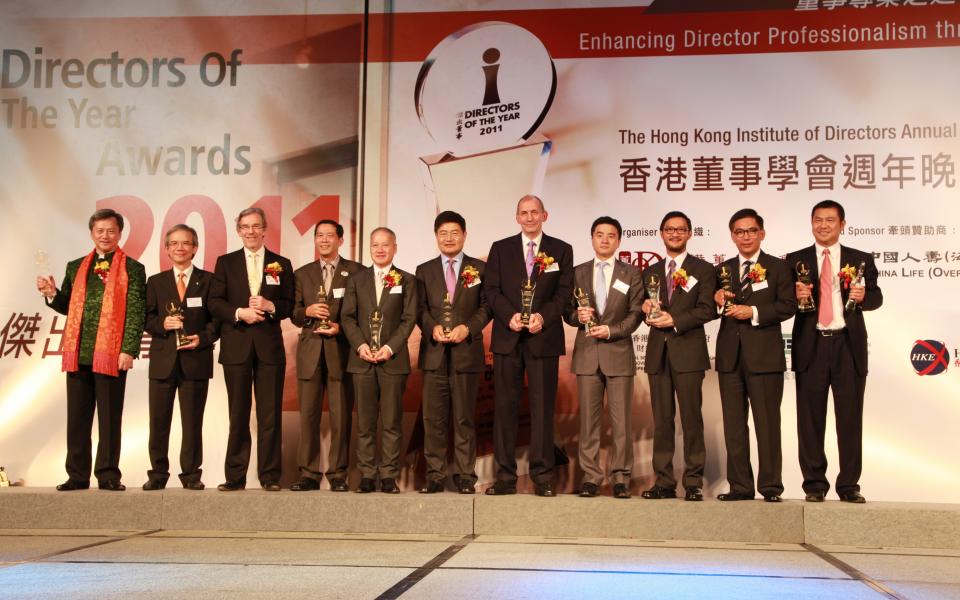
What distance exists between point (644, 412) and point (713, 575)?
2.33m

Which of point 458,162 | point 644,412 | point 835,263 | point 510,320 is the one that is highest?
point 458,162

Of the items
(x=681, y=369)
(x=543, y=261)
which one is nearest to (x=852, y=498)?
(x=681, y=369)

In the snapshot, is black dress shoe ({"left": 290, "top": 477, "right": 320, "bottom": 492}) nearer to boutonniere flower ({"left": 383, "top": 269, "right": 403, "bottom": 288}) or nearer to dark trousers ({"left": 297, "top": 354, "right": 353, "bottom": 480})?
dark trousers ({"left": 297, "top": 354, "right": 353, "bottom": 480})

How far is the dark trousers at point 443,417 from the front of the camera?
16.2 feet

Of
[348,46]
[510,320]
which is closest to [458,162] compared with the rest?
[348,46]

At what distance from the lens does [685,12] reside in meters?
5.91

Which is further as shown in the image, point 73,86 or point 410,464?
point 73,86

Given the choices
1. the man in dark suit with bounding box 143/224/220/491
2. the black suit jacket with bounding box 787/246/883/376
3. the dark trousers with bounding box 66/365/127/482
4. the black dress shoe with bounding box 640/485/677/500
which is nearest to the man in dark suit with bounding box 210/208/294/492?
the man in dark suit with bounding box 143/224/220/491

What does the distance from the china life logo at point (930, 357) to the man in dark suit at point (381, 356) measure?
2.96 meters

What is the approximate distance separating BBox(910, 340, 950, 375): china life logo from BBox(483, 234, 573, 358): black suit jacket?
7.22 feet

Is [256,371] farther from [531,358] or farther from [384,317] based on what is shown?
[531,358]

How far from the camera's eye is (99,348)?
5031mm

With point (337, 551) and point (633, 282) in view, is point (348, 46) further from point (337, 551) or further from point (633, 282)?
point (337, 551)

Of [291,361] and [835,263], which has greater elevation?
[835,263]
